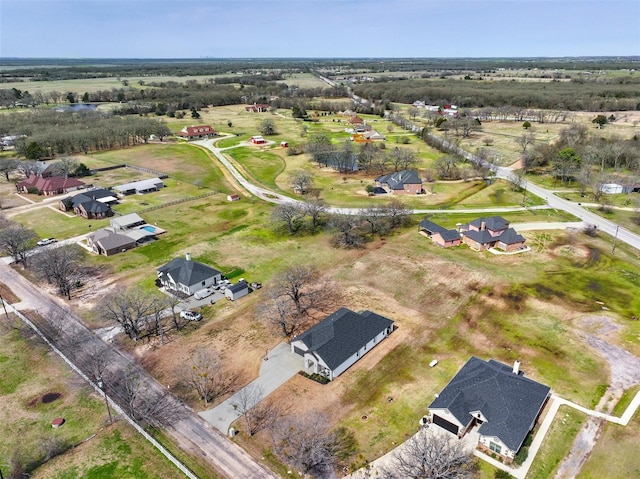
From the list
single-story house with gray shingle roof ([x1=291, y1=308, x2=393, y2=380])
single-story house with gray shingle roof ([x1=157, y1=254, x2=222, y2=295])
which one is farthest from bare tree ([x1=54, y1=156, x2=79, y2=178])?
single-story house with gray shingle roof ([x1=291, y1=308, x2=393, y2=380])

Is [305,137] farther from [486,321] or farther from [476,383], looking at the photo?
[476,383]

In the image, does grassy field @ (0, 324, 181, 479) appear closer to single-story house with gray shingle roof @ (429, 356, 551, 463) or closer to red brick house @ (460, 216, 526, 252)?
single-story house with gray shingle roof @ (429, 356, 551, 463)

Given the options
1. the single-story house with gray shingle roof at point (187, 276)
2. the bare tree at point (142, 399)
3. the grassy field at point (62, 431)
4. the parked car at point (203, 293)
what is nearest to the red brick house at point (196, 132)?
the single-story house with gray shingle roof at point (187, 276)

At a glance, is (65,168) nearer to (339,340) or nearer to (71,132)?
(71,132)

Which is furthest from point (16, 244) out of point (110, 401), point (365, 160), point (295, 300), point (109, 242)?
point (365, 160)

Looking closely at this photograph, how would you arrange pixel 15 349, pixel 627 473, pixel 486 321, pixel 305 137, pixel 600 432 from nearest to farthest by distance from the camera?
pixel 627 473, pixel 600 432, pixel 15 349, pixel 486 321, pixel 305 137

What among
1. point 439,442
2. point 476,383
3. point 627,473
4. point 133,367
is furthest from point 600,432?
point 133,367
